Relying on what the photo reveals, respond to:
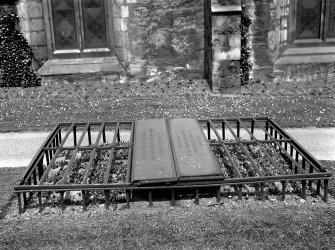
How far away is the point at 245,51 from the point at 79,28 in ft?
14.9

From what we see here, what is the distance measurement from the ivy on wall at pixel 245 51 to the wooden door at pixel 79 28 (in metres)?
3.56

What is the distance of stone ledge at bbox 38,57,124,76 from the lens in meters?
12.8

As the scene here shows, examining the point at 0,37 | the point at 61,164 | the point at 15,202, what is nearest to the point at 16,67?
the point at 0,37

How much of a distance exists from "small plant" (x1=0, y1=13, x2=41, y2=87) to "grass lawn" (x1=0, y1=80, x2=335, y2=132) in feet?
1.05

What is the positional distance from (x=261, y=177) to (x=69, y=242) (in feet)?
7.29

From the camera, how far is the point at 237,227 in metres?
5.02

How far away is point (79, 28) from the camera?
42.7 feet

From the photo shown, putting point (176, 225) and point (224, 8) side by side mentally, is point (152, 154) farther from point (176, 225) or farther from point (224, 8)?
point (224, 8)

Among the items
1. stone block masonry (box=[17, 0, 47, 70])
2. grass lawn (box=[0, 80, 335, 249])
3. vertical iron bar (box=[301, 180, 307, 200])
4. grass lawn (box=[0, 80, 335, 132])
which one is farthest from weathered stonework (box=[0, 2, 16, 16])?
vertical iron bar (box=[301, 180, 307, 200])

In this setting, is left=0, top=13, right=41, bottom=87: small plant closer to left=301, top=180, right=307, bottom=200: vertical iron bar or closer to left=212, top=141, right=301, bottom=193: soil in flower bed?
left=212, top=141, right=301, bottom=193: soil in flower bed

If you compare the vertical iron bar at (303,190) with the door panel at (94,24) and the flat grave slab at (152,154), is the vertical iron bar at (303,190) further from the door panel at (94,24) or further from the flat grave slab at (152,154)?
the door panel at (94,24)

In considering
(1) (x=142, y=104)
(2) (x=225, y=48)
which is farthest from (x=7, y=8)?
(2) (x=225, y=48)

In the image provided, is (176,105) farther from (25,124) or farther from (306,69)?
(306,69)

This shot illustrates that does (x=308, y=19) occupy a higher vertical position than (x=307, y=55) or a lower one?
higher
